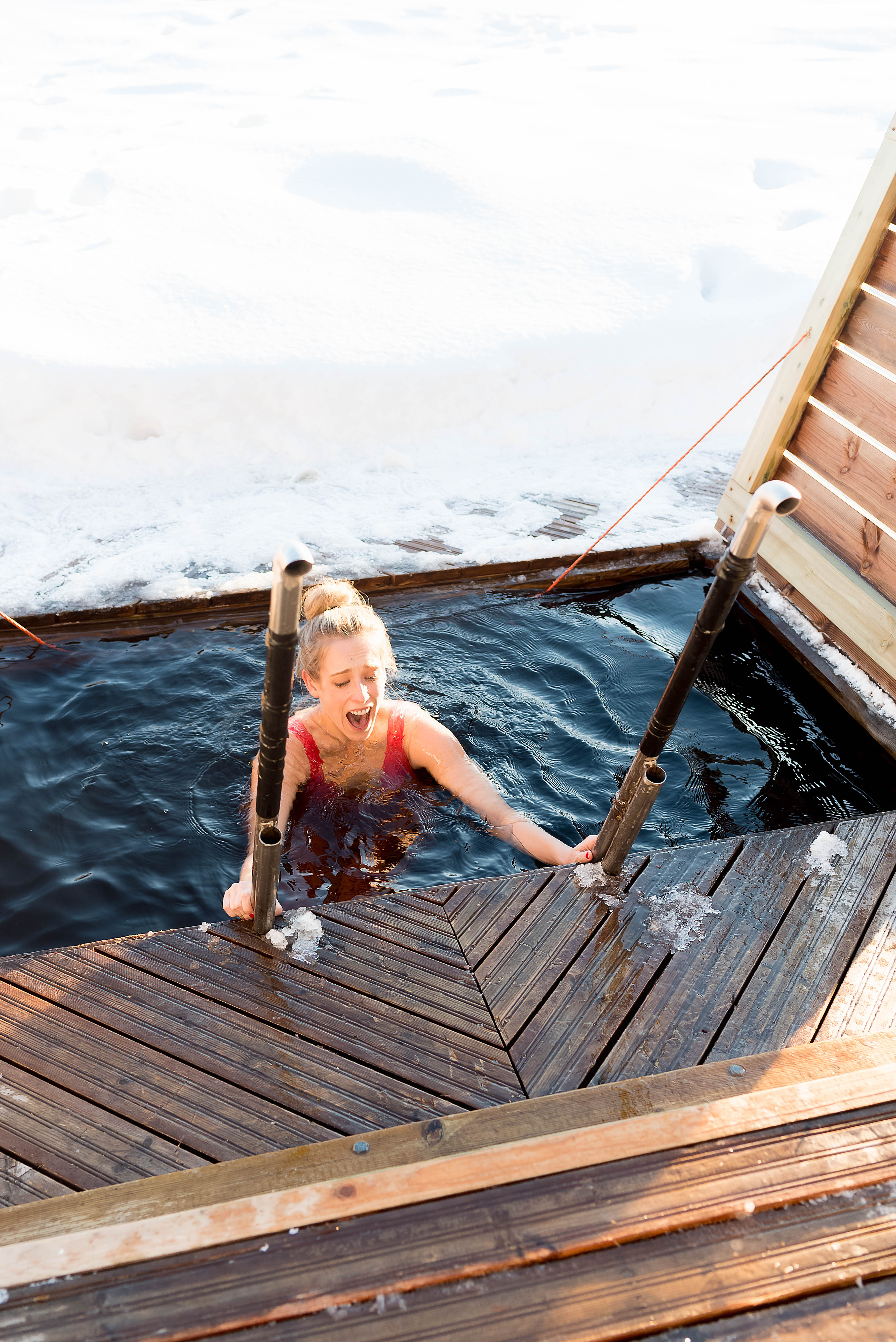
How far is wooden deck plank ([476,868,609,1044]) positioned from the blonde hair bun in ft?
3.92

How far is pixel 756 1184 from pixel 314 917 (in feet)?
4.12

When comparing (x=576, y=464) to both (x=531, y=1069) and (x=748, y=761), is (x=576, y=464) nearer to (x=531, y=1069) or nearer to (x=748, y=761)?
(x=748, y=761)

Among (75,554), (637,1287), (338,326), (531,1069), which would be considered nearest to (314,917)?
(531,1069)

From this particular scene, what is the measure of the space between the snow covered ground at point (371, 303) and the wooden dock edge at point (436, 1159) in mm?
3109

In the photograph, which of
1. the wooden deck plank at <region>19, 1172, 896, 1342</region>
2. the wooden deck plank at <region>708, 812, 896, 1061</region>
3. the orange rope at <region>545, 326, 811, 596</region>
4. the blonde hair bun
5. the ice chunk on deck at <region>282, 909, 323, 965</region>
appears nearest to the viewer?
the wooden deck plank at <region>19, 1172, 896, 1342</region>

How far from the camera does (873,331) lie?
3832 millimetres

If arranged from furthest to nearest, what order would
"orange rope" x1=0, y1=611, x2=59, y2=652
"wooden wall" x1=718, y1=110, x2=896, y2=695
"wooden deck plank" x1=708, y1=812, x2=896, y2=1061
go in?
"orange rope" x1=0, y1=611, x2=59, y2=652 < "wooden wall" x1=718, y1=110, x2=896, y2=695 < "wooden deck plank" x1=708, y1=812, x2=896, y2=1061

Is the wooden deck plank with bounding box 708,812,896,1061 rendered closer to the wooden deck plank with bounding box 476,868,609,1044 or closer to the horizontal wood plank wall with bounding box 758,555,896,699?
the wooden deck plank with bounding box 476,868,609,1044

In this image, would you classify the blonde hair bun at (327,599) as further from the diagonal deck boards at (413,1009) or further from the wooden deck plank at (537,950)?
the wooden deck plank at (537,950)

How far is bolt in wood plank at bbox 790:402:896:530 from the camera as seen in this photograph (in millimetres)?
3740

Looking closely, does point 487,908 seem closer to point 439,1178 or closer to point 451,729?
point 439,1178

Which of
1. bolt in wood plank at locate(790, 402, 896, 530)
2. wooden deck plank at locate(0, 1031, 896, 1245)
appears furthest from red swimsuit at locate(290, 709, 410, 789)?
bolt in wood plank at locate(790, 402, 896, 530)

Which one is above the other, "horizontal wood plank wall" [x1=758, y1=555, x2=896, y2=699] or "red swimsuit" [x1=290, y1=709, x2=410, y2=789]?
"horizontal wood plank wall" [x1=758, y1=555, x2=896, y2=699]

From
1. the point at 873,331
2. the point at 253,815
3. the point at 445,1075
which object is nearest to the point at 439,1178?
the point at 445,1075
